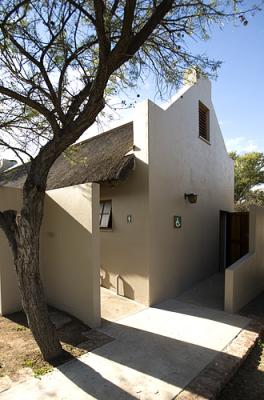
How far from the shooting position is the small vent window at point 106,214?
28.7ft

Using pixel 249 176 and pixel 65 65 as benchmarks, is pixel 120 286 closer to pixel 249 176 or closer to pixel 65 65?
pixel 65 65

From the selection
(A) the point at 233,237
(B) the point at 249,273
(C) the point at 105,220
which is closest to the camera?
(B) the point at 249,273

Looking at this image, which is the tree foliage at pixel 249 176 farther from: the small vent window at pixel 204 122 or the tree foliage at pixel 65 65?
the tree foliage at pixel 65 65

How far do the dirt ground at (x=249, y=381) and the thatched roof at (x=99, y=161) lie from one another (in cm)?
481

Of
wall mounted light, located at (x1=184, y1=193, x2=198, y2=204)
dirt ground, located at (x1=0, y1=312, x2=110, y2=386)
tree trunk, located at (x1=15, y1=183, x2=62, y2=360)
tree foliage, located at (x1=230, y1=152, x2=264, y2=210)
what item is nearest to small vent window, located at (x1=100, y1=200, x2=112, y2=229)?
wall mounted light, located at (x1=184, y1=193, x2=198, y2=204)

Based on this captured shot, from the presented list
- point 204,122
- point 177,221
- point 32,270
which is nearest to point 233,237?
point 177,221

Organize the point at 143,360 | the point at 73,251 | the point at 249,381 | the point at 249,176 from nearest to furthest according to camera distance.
Answer: the point at 249,381 → the point at 143,360 → the point at 73,251 → the point at 249,176

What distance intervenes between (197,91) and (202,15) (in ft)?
15.4

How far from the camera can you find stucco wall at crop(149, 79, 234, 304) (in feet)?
25.6

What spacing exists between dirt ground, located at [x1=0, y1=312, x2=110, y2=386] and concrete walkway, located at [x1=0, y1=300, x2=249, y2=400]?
0.23 m

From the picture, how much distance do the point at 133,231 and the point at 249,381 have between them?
4440 millimetres

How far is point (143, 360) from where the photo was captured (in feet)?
15.6

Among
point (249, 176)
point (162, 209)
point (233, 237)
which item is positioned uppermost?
point (249, 176)

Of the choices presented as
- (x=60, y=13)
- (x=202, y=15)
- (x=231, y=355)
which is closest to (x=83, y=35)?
(x=60, y=13)
